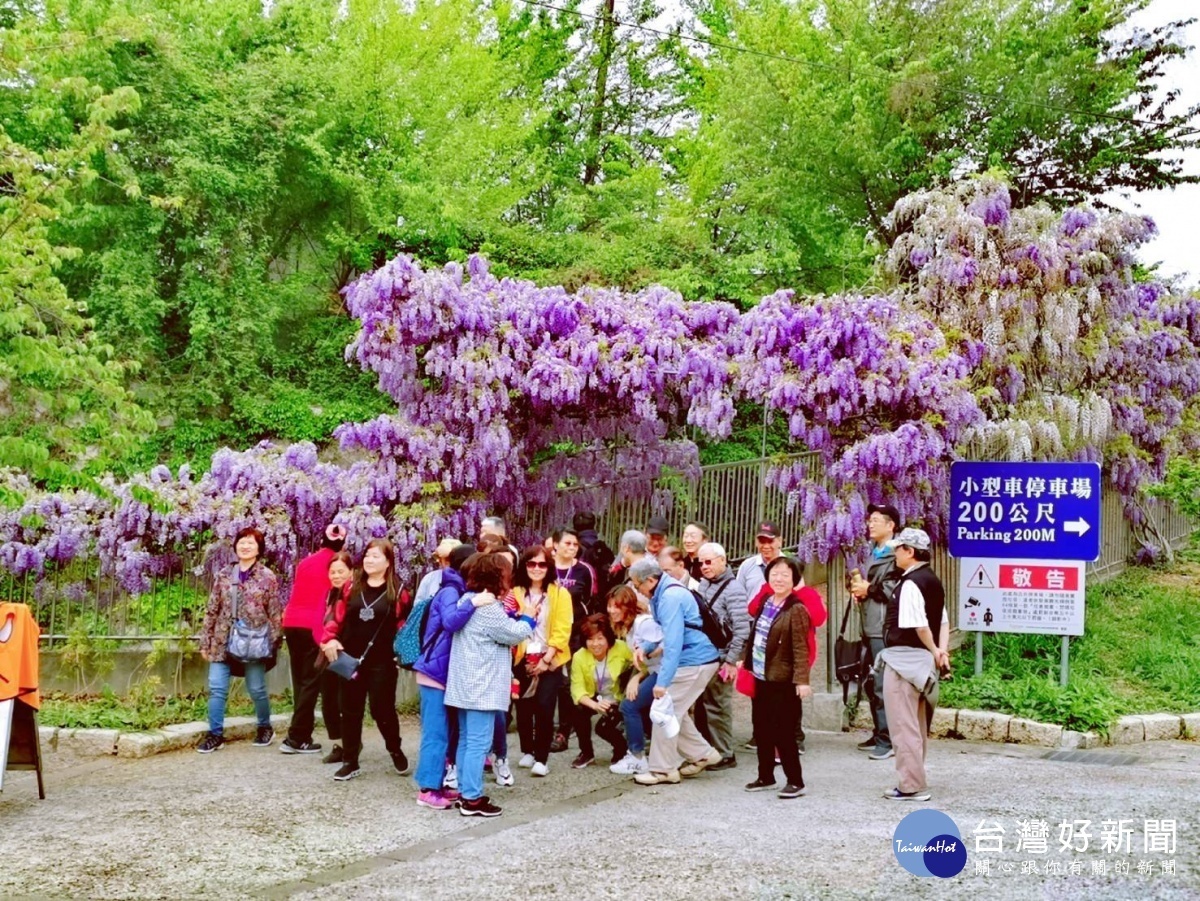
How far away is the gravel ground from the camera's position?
210 inches

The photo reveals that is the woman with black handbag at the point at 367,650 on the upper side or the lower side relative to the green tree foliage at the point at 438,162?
lower

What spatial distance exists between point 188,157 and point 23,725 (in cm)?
1313

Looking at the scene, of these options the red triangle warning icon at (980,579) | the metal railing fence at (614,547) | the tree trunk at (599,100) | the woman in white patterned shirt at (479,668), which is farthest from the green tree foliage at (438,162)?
the woman in white patterned shirt at (479,668)

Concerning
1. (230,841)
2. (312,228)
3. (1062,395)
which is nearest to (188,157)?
(312,228)

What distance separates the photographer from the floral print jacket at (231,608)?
355 inches

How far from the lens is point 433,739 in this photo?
7.05 m

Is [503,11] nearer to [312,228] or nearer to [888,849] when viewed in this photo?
[312,228]

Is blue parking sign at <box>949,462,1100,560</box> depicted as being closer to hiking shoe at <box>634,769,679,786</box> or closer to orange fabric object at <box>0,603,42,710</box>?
hiking shoe at <box>634,769,679,786</box>

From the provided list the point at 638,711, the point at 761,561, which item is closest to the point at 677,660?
the point at 638,711

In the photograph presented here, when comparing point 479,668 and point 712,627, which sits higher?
point 712,627

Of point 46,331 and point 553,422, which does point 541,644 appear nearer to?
point 46,331

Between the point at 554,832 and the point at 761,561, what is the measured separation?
3.03 m

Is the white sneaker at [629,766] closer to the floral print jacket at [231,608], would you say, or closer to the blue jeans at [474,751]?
the blue jeans at [474,751]

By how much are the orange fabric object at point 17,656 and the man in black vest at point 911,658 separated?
16.7 ft
